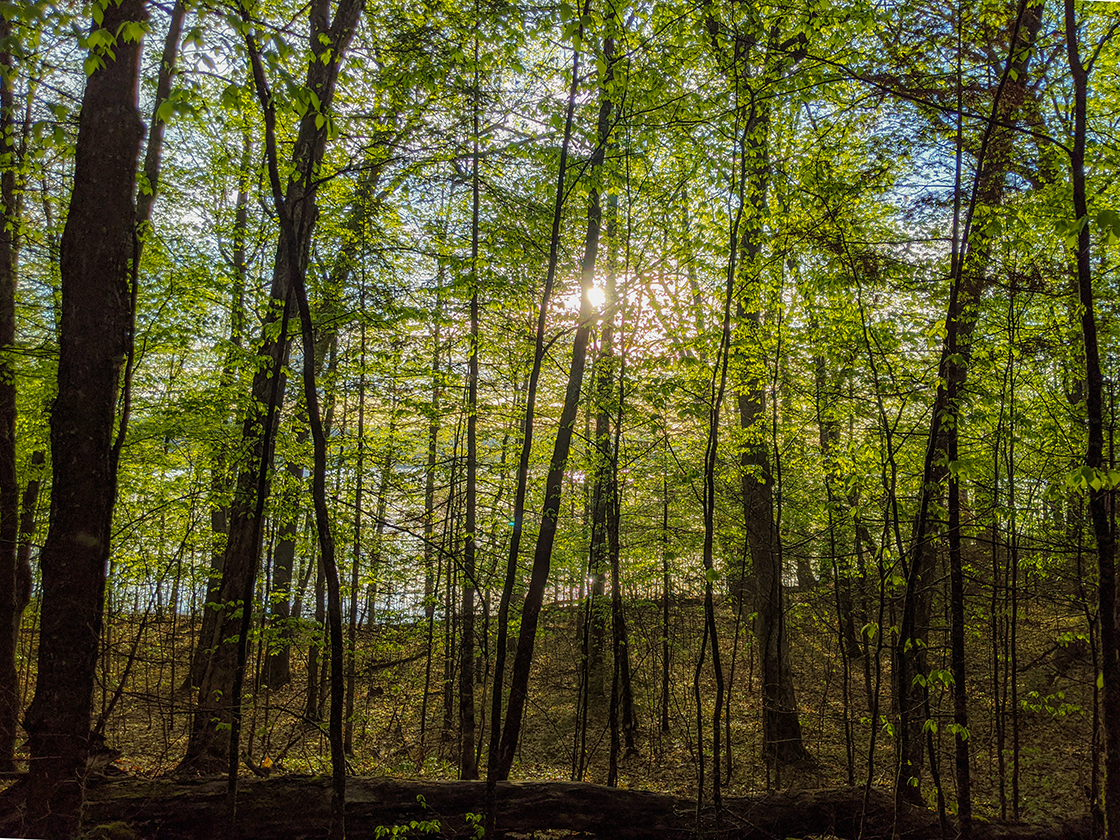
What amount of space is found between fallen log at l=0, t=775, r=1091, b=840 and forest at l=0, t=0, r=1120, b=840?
0.03m

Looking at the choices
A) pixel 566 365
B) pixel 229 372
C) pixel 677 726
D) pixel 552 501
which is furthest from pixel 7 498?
pixel 677 726

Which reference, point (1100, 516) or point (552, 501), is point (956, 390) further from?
point (552, 501)

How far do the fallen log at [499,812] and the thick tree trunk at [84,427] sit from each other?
3.16 feet

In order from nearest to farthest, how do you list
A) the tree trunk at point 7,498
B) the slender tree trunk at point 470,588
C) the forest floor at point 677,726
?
1. the tree trunk at point 7,498
2. the slender tree trunk at point 470,588
3. the forest floor at point 677,726

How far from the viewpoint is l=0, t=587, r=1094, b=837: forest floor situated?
621cm

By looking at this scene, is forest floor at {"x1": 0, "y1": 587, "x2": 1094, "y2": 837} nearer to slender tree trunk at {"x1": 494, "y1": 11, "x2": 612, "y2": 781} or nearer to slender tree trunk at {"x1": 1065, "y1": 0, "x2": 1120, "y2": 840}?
slender tree trunk at {"x1": 494, "y1": 11, "x2": 612, "y2": 781}

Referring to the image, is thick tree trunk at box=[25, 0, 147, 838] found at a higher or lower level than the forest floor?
higher

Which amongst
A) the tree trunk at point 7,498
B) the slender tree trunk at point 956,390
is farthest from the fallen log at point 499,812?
the tree trunk at point 7,498

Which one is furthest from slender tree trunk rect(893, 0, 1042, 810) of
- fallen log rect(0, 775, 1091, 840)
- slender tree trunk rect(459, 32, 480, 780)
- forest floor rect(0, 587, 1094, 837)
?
slender tree trunk rect(459, 32, 480, 780)

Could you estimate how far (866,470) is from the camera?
5.22 metres

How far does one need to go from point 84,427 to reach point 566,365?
21.9ft

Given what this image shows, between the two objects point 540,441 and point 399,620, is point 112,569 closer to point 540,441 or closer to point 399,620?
point 399,620

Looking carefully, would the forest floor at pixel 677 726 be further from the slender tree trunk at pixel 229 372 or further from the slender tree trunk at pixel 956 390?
the slender tree trunk at pixel 956 390

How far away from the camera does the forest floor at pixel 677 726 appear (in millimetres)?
6211
